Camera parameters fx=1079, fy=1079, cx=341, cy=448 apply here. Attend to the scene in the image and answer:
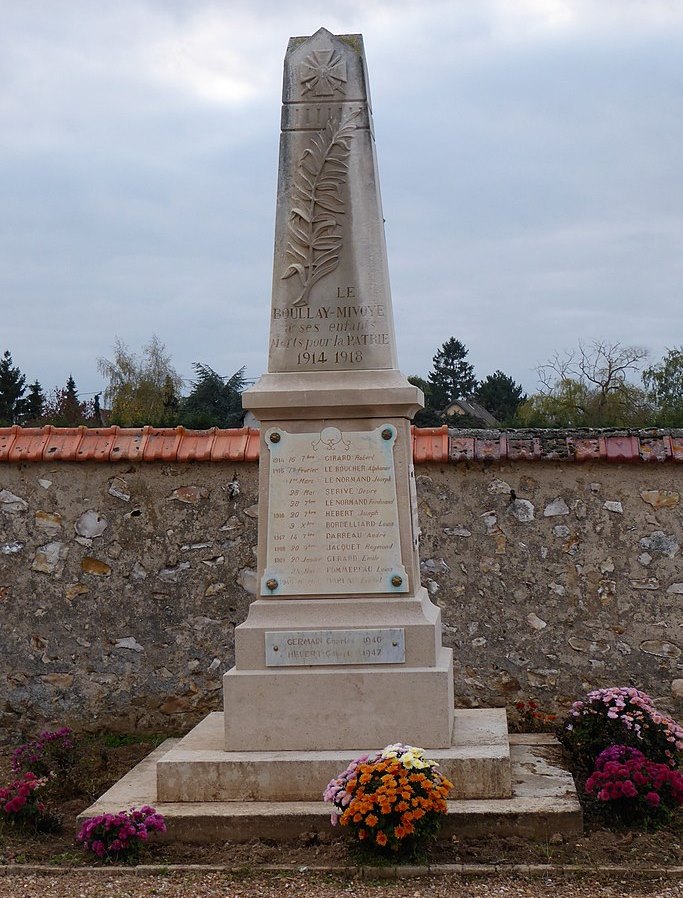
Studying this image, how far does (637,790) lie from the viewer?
535cm

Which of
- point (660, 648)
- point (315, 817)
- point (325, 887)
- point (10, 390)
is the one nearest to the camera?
point (325, 887)

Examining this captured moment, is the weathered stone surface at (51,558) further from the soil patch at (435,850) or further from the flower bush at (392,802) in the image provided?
the flower bush at (392,802)

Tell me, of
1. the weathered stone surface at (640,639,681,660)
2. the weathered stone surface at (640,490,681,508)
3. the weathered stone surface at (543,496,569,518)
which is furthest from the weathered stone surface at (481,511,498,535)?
the weathered stone surface at (640,639,681,660)

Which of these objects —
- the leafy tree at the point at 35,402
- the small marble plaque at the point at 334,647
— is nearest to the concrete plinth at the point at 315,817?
the small marble plaque at the point at 334,647

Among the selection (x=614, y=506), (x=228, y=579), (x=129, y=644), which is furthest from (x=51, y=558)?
(x=614, y=506)

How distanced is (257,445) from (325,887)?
3.64 meters

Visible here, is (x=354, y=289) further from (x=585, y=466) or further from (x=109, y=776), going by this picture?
(x=109, y=776)

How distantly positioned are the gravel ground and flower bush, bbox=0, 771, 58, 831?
603 mm

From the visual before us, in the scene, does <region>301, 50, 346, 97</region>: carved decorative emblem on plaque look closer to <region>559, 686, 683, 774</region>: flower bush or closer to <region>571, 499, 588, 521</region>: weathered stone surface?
<region>571, 499, 588, 521</region>: weathered stone surface

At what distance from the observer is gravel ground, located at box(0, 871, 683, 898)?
4551 millimetres

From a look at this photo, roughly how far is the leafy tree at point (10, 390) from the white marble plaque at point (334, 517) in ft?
104

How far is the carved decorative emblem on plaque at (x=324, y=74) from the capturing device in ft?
20.1

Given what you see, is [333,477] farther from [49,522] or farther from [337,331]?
[49,522]

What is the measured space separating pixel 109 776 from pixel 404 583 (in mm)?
2364
